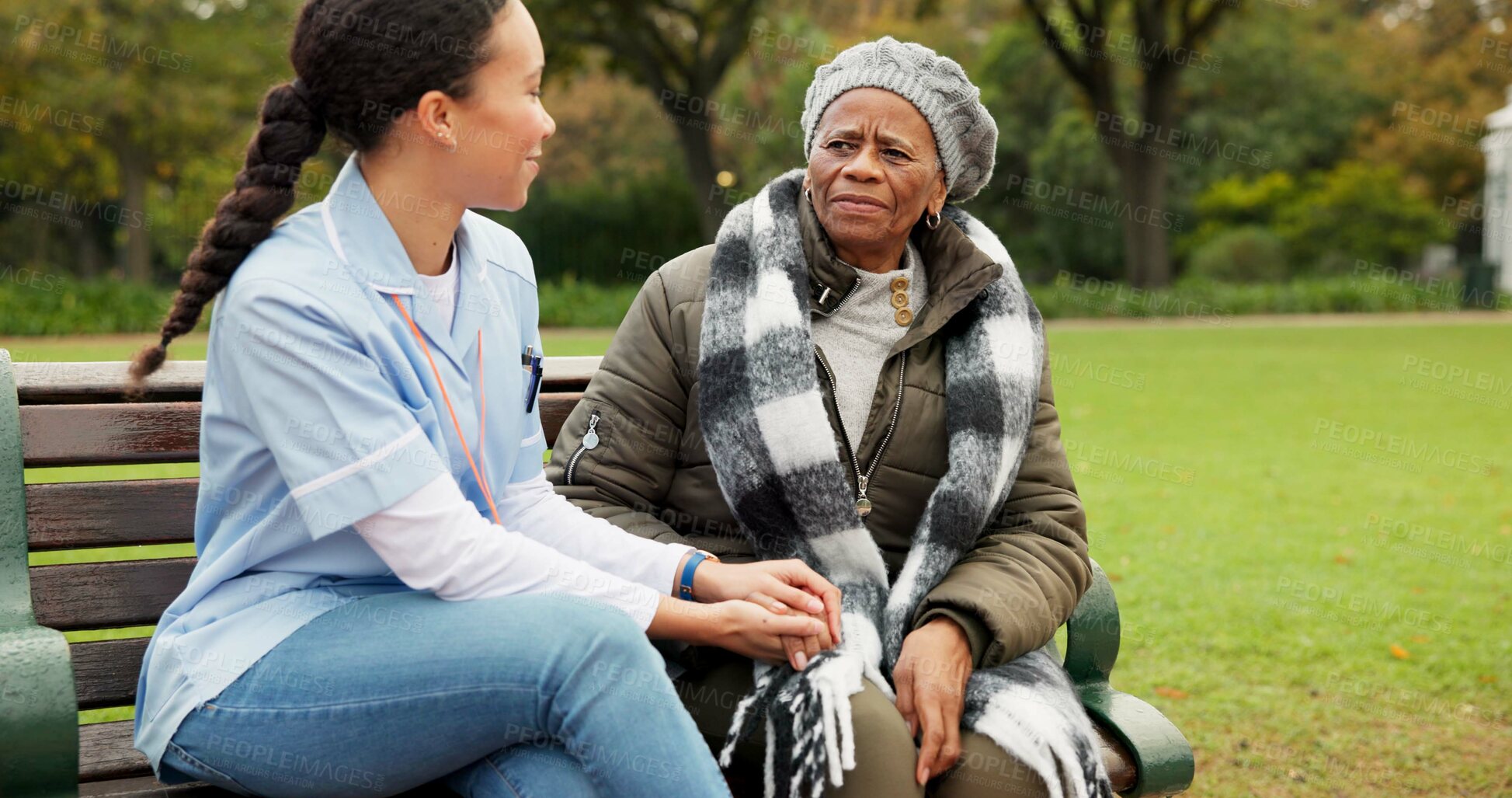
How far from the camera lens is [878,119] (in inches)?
113

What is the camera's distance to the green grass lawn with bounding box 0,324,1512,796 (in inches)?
169

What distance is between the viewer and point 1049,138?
31062 millimetres

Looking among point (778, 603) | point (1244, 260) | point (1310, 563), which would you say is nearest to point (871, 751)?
point (778, 603)

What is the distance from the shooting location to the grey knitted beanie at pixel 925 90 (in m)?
2.85

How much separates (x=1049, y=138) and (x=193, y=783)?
3056cm

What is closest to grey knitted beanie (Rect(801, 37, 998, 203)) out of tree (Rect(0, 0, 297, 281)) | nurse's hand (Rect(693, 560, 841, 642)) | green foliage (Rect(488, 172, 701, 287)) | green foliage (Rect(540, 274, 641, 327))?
nurse's hand (Rect(693, 560, 841, 642))

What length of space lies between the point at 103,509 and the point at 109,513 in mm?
14

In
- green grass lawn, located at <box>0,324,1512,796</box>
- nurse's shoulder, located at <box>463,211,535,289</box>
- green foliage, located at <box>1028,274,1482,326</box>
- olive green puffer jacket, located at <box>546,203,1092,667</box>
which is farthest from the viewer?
green foliage, located at <box>1028,274,1482,326</box>

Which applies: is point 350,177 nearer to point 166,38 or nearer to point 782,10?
point 166,38

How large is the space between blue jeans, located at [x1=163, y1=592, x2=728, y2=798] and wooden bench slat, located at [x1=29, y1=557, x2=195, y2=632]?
0.62 m

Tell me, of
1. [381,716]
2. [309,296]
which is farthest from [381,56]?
[381,716]

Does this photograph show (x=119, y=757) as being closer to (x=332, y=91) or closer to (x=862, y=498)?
(x=332, y=91)

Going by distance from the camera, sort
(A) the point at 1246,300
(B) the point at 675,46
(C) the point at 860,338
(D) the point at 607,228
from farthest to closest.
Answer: (D) the point at 607,228 → (B) the point at 675,46 → (A) the point at 1246,300 → (C) the point at 860,338

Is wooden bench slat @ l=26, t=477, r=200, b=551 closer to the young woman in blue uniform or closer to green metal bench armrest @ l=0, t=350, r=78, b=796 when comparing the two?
green metal bench armrest @ l=0, t=350, r=78, b=796
